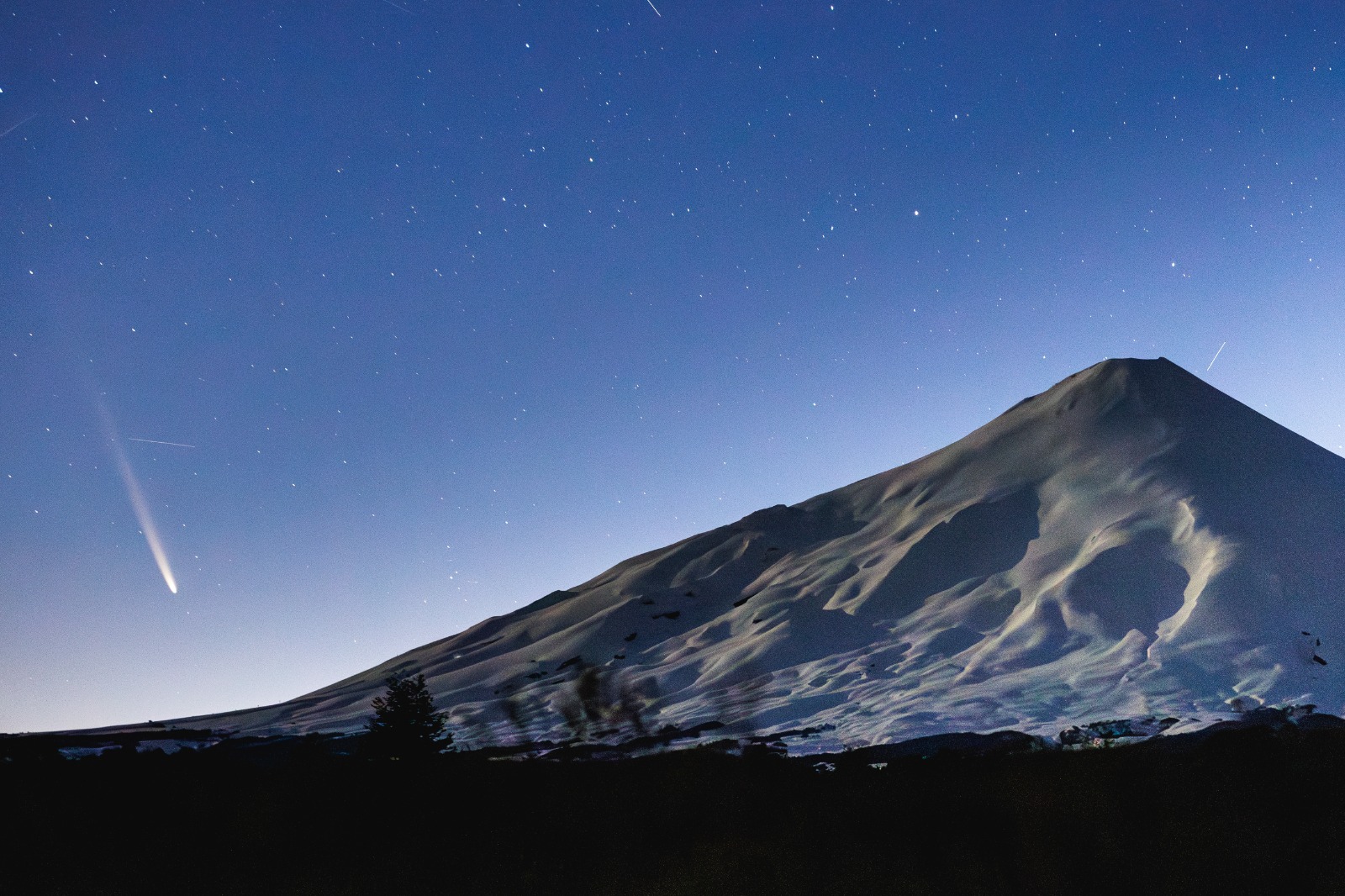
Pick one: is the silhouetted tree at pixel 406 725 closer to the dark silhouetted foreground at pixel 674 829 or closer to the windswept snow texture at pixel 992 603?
the dark silhouetted foreground at pixel 674 829

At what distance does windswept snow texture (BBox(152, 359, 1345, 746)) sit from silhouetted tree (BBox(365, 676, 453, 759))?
21443mm

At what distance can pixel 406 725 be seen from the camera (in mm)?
37469

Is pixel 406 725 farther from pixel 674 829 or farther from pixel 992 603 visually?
pixel 992 603

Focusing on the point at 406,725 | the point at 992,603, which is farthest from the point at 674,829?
the point at 992,603

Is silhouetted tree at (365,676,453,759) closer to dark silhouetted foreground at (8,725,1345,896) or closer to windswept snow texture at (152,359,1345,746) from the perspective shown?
dark silhouetted foreground at (8,725,1345,896)

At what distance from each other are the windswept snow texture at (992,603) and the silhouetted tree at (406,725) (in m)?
21.4

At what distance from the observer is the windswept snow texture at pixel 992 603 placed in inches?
2202

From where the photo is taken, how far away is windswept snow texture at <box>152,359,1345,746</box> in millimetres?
55938

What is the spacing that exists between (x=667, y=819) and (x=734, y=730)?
39.7m

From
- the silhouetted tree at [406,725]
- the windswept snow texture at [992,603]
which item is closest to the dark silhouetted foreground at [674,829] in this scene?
the silhouetted tree at [406,725]

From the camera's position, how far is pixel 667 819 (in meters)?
17.1

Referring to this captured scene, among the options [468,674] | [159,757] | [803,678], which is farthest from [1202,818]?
[468,674]

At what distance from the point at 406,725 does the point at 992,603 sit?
51.6 m

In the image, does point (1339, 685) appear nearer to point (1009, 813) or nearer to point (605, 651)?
point (1009, 813)
